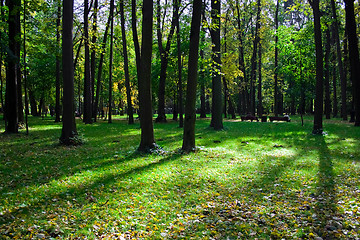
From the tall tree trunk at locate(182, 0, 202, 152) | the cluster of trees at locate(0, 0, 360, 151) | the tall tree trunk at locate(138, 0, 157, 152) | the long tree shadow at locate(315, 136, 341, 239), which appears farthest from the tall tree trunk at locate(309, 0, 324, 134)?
the tall tree trunk at locate(138, 0, 157, 152)

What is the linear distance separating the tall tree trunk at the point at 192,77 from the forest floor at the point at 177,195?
2.37 feet

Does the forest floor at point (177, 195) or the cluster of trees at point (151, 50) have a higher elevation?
the cluster of trees at point (151, 50)

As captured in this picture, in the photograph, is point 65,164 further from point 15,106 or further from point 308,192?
point 15,106

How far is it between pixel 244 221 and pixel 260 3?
26.2 metres

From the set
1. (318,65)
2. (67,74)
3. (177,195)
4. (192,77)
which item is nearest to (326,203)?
(177,195)

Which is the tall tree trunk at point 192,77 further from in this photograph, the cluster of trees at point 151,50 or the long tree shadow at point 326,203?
the long tree shadow at point 326,203

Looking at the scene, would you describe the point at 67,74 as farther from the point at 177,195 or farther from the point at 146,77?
the point at 177,195

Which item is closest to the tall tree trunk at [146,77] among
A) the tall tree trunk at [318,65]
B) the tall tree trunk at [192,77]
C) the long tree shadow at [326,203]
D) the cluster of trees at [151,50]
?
the cluster of trees at [151,50]

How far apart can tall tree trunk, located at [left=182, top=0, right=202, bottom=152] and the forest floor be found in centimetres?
72

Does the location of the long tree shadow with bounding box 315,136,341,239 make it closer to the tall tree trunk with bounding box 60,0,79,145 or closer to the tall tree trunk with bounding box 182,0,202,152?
the tall tree trunk with bounding box 182,0,202,152

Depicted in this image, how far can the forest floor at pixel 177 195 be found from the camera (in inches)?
162

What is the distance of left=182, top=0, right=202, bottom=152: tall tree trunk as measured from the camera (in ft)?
30.8

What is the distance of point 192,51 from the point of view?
31.3 feet

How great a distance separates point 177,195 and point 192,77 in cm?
523
